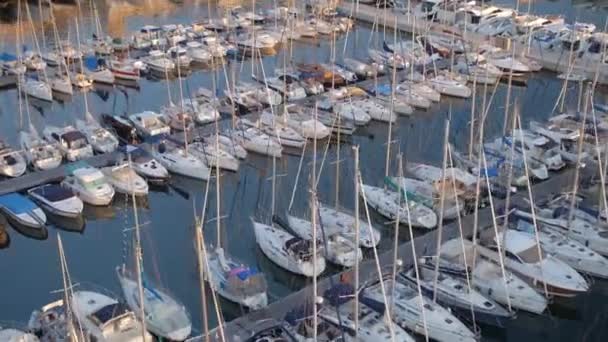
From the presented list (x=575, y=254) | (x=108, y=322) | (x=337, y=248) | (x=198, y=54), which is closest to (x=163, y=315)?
(x=108, y=322)

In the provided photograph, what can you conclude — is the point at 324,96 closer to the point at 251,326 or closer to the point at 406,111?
the point at 406,111

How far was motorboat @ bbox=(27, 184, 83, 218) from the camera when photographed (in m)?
26.9

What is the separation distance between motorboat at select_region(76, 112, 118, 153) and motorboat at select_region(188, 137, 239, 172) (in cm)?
346

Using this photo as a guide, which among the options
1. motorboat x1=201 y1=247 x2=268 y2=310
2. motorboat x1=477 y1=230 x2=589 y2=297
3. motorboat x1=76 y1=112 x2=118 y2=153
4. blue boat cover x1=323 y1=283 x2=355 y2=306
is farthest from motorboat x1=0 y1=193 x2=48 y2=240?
motorboat x1=477 y1=230 x2=589 y2=297

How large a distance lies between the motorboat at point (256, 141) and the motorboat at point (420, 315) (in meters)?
11.3

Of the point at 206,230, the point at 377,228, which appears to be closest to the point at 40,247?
the point at 206,230

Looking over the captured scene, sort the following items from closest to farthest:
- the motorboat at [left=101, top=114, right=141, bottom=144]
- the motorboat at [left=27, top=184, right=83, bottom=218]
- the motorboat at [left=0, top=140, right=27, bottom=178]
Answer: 1. the motorboat at [left=27, top=184, right=83, bottom=218]
2. the motorboat at [left=0, top=140, right=27, bottom=178]
3. the motorboat at [left=101, top=114, right=141, bottom=144]

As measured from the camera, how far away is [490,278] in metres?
21.7

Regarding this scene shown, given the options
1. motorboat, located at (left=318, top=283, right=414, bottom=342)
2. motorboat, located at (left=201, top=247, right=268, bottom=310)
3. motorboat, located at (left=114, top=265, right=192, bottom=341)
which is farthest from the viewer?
motorboat, located at (left=201, top=247, right=268, bottom=310)

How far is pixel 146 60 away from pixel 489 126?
19.5m

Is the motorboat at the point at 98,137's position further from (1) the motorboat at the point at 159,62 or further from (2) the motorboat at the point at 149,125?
(1) the motorboat at the point at 159,62

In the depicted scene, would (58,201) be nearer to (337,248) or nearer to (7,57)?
(337,248)

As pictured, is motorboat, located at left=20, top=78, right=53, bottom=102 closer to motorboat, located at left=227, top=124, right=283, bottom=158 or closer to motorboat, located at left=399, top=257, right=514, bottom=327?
motorboat, located at left=227, top=124, right=283, bottom=158

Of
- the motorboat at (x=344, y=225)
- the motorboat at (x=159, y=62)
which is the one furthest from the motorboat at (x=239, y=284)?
the motorboat at (x=159, y=62)
